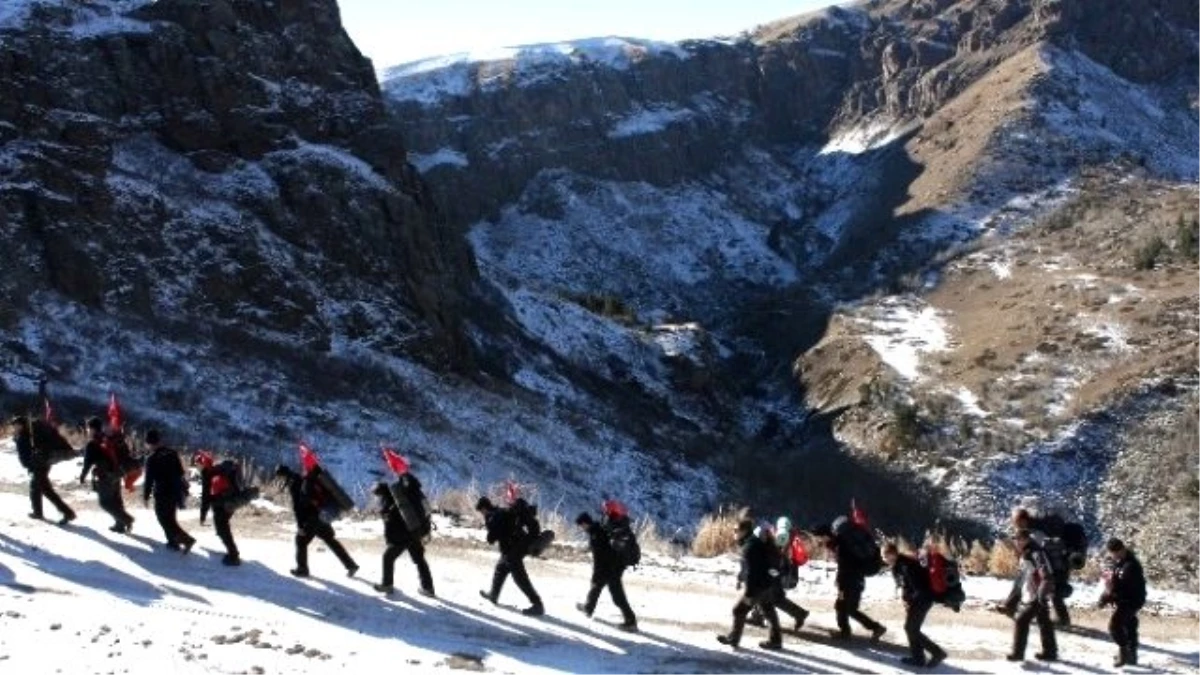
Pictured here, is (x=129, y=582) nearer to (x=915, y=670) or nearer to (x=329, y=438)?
(x=915, y=670)

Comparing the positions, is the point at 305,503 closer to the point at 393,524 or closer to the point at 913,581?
the point at 393,524

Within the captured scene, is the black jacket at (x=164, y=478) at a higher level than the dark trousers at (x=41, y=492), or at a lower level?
higher

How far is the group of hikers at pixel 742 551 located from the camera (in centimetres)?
1189

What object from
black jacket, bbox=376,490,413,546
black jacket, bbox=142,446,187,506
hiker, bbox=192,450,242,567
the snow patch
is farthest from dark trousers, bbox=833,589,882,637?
the snow patch

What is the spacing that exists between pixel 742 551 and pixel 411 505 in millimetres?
3823

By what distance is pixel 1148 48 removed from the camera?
10450cm

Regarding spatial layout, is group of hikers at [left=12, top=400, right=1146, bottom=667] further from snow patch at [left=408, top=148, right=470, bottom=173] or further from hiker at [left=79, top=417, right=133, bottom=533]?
snow patch at [left=408, top=148, right=470, bottom=173]

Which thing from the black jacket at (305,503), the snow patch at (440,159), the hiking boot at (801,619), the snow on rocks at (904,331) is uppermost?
the snow patch at (440,159)

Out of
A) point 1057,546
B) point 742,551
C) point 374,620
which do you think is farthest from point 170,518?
point 1057,546

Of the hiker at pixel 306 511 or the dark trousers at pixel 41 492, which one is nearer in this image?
the hiker at pixel 306 511

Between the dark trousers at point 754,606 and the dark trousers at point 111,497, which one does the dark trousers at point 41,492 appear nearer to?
the dark trousers at point 111,497

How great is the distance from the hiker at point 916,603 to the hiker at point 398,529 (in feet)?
17.6

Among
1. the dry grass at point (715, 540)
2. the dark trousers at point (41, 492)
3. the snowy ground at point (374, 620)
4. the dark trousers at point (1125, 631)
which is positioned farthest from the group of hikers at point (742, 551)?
the dry grass at point (715, 540)

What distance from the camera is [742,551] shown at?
40.1 ft
